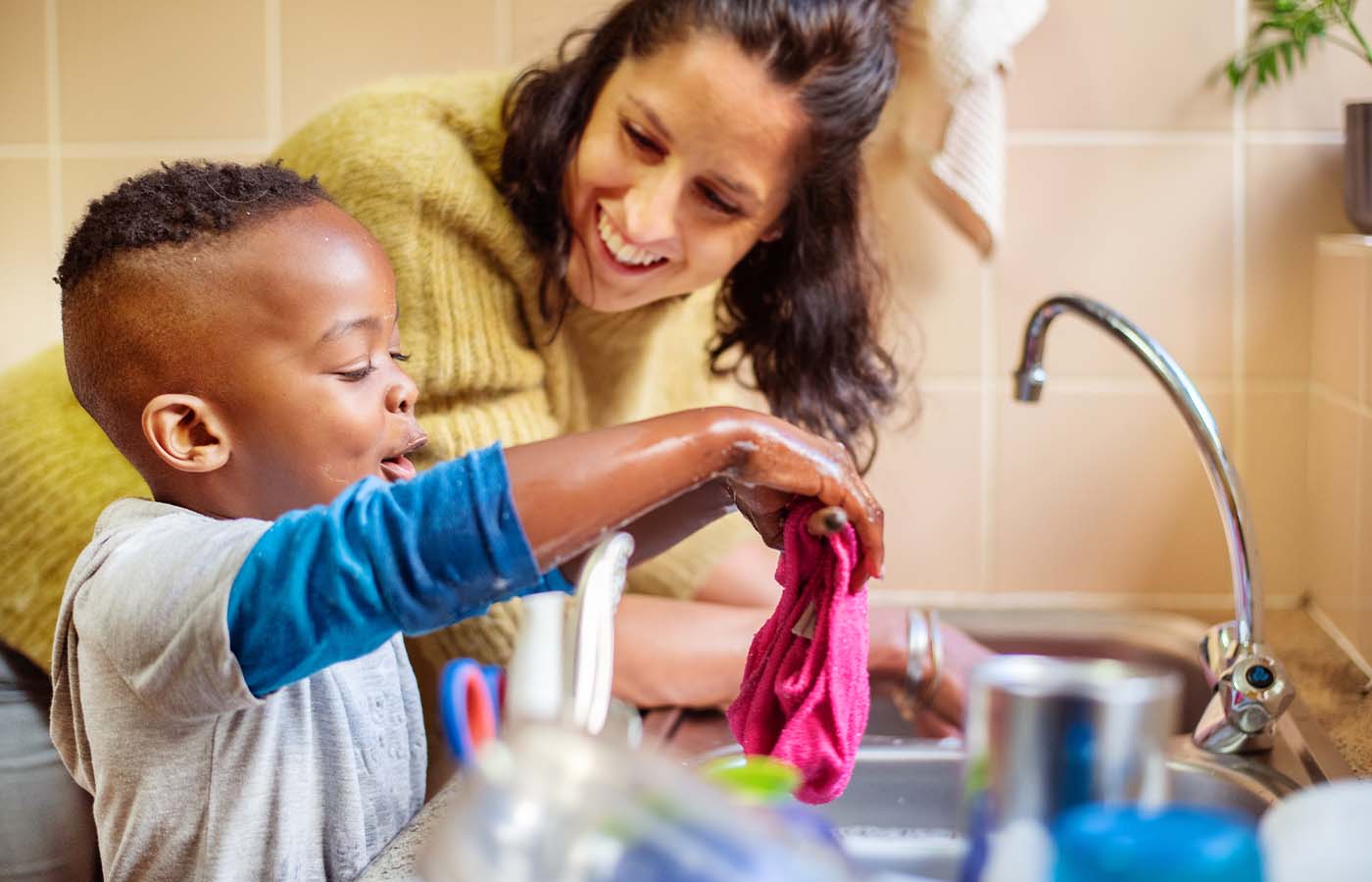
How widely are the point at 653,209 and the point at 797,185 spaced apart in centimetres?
15

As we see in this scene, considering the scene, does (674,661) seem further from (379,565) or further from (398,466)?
(379,565)

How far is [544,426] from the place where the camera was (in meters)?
1.12

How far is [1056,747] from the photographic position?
15.9 inches

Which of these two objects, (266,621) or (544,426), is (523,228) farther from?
(266,621)

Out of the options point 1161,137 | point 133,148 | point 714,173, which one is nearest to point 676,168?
point 714,173

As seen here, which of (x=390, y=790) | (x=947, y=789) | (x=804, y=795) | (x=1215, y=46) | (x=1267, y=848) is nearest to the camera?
(x=1267, y=848)

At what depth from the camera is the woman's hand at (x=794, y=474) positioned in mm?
598

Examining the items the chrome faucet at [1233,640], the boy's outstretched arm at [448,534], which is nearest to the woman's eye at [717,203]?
the chrome faucet at [1233,640]

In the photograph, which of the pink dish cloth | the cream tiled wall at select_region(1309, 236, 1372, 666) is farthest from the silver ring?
the pink dish cloth

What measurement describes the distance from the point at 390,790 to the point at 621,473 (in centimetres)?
34

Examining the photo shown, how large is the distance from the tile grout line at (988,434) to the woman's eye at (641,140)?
0.51 metres

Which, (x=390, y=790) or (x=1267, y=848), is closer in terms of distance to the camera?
(x=1267, y=848)

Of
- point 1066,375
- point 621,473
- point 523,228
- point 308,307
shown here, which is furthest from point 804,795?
point 1066,375

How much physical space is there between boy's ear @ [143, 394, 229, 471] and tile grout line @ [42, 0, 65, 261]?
94 centimetres
